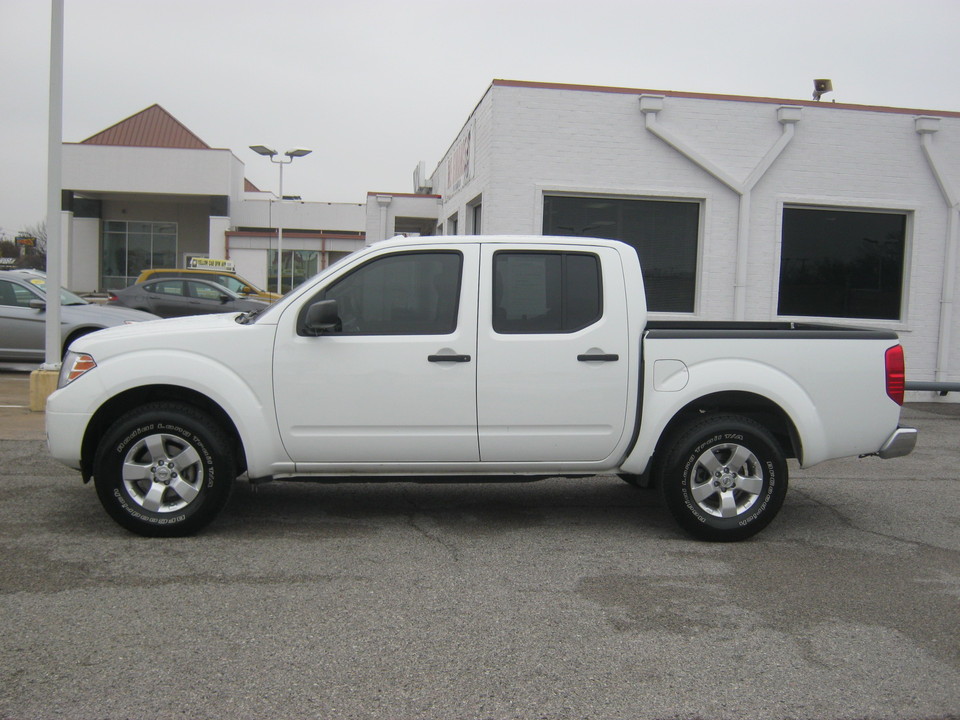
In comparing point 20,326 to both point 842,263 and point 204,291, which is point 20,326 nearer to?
point 204,291

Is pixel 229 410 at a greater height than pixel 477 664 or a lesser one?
greater

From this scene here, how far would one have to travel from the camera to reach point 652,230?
1329 cm

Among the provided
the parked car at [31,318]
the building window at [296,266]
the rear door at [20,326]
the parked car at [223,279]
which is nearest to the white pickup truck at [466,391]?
A: the parked car at [31,318]

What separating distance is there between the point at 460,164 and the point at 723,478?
11.8m

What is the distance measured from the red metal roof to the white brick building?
3031 centimetres

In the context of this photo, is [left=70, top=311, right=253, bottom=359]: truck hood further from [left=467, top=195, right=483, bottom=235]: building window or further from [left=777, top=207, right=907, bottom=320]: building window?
[left=777, top=207, right=907, bottom=320]: building window

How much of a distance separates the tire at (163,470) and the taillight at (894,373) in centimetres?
417

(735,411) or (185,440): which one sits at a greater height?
(735,411)

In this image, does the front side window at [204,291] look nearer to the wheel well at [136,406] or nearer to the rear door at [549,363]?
the wheel well at [136,406]

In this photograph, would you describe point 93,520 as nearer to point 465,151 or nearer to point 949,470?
point 949,470

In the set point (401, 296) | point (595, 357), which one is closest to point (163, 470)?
point (401, 296)

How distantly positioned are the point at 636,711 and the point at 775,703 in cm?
57

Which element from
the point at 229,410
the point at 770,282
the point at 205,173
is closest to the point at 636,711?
the point at 229,410

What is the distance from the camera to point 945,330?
13688mm
